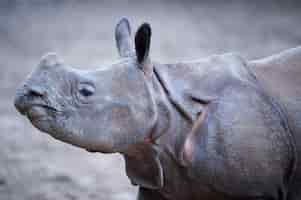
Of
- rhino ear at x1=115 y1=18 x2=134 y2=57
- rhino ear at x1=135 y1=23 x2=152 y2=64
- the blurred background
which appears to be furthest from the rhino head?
the blurred background

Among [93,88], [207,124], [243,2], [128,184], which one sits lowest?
[128,184]

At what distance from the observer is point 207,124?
2.43 m

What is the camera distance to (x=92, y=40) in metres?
7.70

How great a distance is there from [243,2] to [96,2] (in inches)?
84.1

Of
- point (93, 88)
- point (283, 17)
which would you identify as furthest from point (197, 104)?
point (283, 17)

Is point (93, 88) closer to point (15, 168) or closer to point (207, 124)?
point (207, 124)

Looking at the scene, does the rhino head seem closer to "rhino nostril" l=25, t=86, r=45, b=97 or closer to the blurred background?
"rhino nostril" l=25, t=86, r=45, b=97

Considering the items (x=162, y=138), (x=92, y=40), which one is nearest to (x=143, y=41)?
(x=162, y=138)

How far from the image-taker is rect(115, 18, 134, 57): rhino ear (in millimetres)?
2598

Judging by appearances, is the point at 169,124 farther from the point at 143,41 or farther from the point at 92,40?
the point at 92,40

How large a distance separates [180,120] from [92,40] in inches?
213

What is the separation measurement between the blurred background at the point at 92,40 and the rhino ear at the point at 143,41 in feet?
6.89

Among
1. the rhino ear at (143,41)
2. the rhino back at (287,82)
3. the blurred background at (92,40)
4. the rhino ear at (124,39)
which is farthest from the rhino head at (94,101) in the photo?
the blurred background at (92,40)

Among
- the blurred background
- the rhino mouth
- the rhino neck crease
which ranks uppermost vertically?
the rhino mouth
